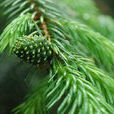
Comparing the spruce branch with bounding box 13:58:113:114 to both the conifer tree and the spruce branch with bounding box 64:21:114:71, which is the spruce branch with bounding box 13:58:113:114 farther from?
the spruce branch with bounding box 64:21:114:71

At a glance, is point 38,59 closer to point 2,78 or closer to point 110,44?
point 110,44

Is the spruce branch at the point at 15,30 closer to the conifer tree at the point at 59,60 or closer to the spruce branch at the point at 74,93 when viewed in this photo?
the conifer tree at the point at 59,60

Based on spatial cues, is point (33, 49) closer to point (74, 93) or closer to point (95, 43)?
point (74, 93)

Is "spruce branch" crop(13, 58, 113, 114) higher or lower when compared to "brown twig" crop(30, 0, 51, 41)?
lower

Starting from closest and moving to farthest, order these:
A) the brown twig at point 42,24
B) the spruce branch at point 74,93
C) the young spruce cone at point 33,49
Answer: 1. the spruce branch at point 74,93
2. the young spruce cone at point 33,49
3. the brown twig at point 42,24

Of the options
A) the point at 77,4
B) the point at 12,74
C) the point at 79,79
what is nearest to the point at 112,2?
the point at 77,4

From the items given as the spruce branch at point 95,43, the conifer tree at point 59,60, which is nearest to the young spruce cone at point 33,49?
the conifer tree at point 59,60

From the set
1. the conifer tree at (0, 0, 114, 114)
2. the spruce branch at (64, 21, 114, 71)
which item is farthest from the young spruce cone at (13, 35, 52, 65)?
the spruce branch at (64, 21, 114, 71)

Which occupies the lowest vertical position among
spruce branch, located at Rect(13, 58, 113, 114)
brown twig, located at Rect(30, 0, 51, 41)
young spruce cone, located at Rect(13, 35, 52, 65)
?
spruce branch, located at Rect(13, 58, 113, 114)
